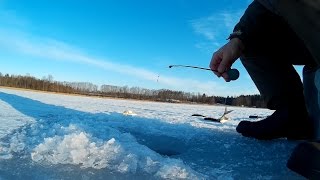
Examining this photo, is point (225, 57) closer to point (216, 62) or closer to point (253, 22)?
point (216, 62)

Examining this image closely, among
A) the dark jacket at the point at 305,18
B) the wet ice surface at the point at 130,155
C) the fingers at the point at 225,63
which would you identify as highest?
the dark jacket at the point at 305,18

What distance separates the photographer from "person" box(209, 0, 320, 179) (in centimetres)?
162

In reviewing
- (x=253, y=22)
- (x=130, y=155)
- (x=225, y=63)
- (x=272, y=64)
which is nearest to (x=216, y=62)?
(x=225, y=63)

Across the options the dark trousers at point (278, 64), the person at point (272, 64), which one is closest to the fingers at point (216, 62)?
the person at point (272, 64)

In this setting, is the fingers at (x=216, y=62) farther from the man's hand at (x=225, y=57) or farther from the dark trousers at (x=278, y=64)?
the dark trousers at (x=278, y=64)

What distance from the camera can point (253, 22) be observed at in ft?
5.48

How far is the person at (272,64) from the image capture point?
5.31 ft

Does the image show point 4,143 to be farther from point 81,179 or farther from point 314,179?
point 314,179

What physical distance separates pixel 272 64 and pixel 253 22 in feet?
1.15

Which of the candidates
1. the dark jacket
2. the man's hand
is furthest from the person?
the dark jacket

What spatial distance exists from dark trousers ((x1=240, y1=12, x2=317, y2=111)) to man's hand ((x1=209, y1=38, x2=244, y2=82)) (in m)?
0.21

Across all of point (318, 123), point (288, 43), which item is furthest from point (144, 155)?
point (288, 43)

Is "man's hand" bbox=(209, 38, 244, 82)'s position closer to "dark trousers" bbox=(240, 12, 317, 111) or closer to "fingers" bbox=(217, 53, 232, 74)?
"fingers" bbox=(217, 53, 232, 74)

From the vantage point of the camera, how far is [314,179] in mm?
996
